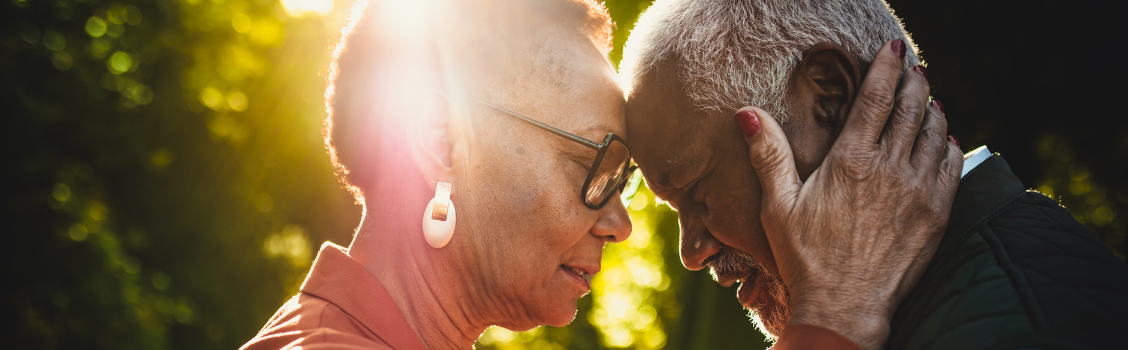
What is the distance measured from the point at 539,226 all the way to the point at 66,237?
8.62 meters

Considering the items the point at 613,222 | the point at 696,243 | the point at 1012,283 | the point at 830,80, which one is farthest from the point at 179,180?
the point at 1012,283

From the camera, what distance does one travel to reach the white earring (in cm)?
214

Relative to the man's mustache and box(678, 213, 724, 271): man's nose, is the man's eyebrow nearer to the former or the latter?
box(678, 213, 724, 271): man's nose

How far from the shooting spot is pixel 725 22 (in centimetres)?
223

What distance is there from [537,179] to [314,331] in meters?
0.89

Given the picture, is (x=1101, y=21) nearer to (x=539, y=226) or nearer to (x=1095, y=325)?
(x=1095, y=325)

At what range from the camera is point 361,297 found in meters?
2.10

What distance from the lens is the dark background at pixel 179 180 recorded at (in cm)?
745

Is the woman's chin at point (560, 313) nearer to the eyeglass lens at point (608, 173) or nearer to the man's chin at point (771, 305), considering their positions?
the eyeglass lens at point (608, 173)

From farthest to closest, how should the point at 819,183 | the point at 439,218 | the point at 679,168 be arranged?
1. the point at 679,168
2. the point at 439,218
3. the point at 819,183

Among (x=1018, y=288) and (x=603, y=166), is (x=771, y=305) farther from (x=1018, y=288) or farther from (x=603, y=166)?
(x=1018, y=288)

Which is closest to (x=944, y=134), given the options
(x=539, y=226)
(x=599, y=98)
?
(x=599, y=98)

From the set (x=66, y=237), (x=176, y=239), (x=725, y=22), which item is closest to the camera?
(x=725, y=22)

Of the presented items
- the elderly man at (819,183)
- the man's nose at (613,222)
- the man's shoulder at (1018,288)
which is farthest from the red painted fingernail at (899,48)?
the man's nose at (613,222)
